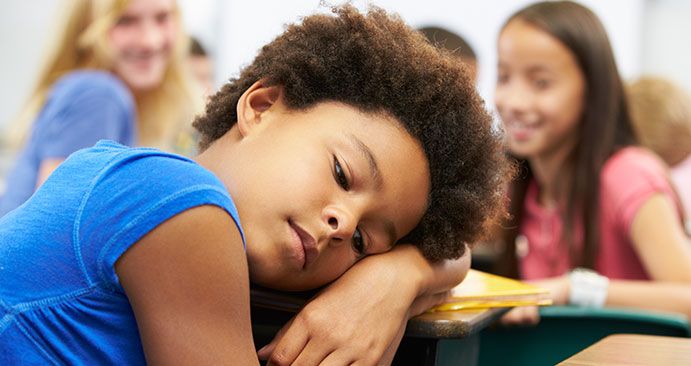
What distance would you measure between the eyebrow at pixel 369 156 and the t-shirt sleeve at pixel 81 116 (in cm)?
159

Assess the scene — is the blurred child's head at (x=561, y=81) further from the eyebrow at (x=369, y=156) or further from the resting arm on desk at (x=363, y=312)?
the eyebrow at (x=369, y=156)

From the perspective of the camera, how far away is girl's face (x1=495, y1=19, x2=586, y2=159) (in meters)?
2.65

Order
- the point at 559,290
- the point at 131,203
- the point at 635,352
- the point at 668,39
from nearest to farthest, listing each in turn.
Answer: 1. the point at 131,203
2. the point at 635,352
3. the point at 559,290
4. the point at 668,39

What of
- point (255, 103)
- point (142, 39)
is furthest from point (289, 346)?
point (142, 39)

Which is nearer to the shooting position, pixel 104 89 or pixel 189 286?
pixel 189 286

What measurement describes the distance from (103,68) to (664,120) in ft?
7.29

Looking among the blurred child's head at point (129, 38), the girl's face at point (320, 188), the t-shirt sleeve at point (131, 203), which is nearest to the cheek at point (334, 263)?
the girl's face at point (320, 188)

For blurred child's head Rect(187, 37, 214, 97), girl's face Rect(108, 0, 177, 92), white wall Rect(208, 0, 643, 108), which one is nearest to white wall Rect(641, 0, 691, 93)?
white wall Rect(208, 0, 643, 108)

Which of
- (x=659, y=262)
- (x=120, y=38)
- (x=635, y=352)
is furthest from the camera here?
(x=120, y=38)

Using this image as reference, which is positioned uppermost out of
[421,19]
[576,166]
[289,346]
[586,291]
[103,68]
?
[289,346]

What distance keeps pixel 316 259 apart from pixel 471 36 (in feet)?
17.0

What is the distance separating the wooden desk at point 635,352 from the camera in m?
1.06

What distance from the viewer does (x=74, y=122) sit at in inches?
105

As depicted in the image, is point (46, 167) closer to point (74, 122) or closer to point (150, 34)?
point (74, 122)
